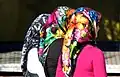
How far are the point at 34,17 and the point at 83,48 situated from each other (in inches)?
263

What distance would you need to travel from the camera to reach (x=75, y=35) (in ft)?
10.1

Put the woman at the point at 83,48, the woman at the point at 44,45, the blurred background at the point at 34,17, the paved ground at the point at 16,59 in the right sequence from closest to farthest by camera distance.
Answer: the woman at the point at 83,48
the woman at the point at 44,45
the paved ground at the point at 16,59
the blurred background at the point at 34,17

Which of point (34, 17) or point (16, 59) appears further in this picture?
point (34, 17)

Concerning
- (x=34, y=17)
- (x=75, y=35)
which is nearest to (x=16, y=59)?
(x=34, y=17)

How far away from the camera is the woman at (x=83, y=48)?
2.97m

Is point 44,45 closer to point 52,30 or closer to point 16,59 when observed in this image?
point 52,30

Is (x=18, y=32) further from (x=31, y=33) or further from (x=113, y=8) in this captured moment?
(x=31, y=33)

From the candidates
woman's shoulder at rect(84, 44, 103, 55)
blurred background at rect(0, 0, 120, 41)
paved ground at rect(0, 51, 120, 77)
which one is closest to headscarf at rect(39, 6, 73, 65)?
woman's shoulder at rect(84, 44, 103, 55)

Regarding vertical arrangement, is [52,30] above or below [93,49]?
above

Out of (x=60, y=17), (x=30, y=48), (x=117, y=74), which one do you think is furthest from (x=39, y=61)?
(x=117, y=74)

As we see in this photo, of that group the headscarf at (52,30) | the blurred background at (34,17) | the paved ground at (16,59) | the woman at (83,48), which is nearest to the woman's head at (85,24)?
the woman at (83,48)

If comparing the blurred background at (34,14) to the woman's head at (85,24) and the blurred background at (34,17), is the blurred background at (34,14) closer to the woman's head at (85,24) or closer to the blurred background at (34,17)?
the blurred background at (34,17)

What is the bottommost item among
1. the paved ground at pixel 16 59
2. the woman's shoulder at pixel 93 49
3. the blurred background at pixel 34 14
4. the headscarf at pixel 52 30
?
the paved ground at pixel 16 59

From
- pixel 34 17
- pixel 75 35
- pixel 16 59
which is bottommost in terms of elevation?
pixel 16 59
